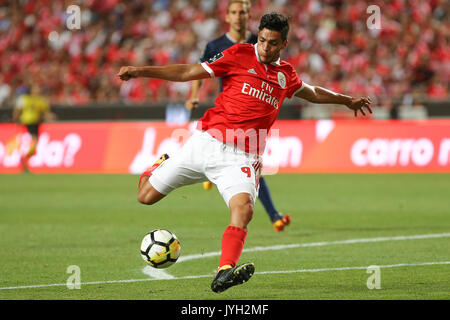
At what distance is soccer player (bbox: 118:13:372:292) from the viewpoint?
6.35 metres

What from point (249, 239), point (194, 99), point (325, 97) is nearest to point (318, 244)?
point (249, 239)

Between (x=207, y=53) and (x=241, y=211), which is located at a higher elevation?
(x=207, y=53)

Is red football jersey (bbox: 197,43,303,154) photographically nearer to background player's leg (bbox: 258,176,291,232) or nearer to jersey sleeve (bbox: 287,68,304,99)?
jersey sleeve (bbox: 287,68,304,99)

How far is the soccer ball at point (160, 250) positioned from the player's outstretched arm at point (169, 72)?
1325mm

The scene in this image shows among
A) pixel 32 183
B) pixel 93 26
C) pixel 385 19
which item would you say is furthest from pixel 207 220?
pixel 93 26

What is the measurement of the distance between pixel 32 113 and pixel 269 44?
1496cm

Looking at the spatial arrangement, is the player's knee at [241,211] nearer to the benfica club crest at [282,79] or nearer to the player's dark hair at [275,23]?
the benfica club crest at [282,79]

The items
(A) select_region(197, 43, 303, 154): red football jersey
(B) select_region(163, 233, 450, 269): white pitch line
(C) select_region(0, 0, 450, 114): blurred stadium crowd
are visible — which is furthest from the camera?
(C) select_region(0, 0, 450, 114): blurred stadium crowd

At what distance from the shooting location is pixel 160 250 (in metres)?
6.57

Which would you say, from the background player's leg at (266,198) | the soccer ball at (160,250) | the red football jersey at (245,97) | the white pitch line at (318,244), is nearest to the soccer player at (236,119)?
the red football jersey at (245,97)

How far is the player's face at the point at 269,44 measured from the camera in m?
6.36

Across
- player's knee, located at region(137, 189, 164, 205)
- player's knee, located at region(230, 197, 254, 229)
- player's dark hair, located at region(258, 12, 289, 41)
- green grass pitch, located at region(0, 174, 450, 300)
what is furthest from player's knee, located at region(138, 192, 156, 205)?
player's dark hair, located at region(258, 12, 289, 41)

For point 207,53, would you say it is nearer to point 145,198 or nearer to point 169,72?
point 145,198

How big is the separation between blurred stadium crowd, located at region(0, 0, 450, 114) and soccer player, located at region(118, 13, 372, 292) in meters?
14.4
